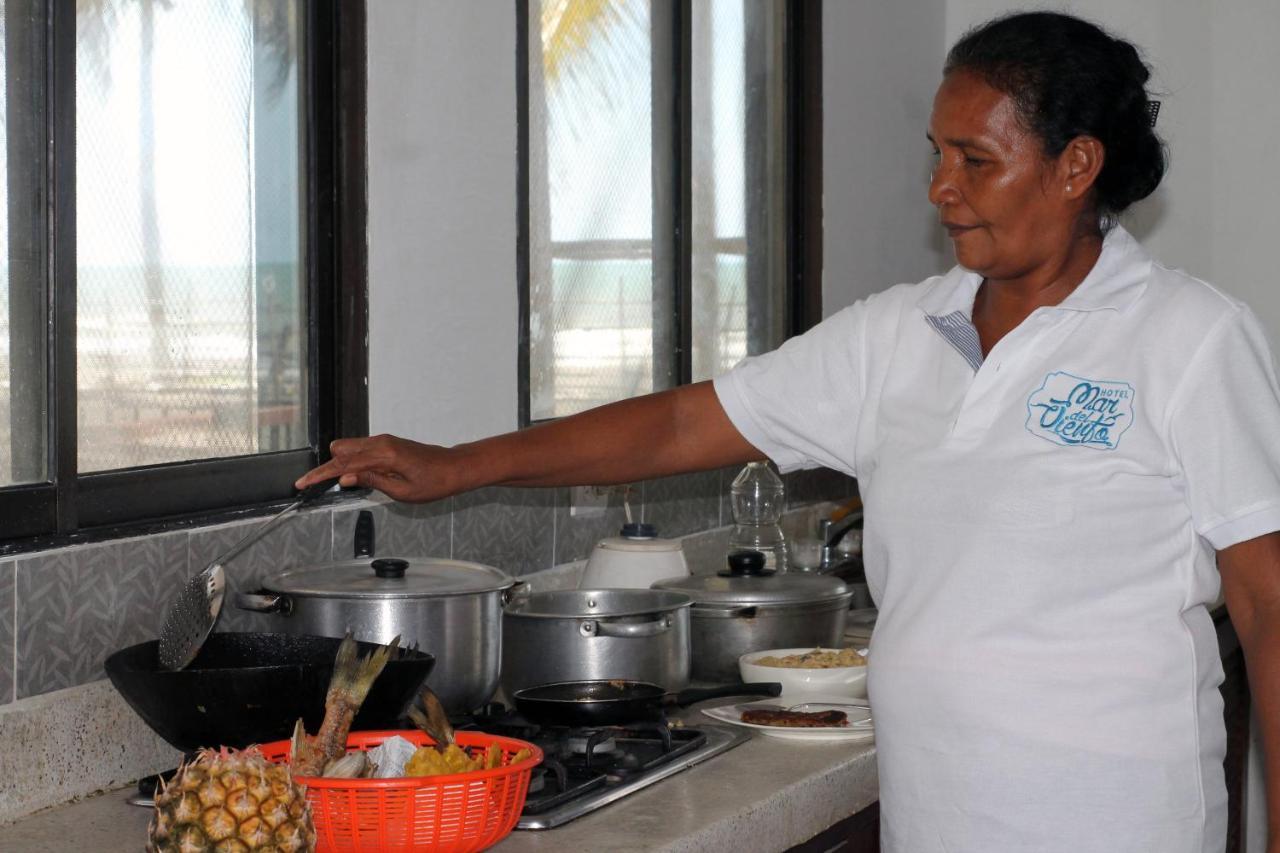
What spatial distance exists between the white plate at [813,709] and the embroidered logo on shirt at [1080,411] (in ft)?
1.91

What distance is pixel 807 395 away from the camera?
1.71 metres

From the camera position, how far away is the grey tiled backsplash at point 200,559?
1656mm

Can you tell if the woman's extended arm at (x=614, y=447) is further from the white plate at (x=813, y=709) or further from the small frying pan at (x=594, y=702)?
the white plate at (x=813, y=709)

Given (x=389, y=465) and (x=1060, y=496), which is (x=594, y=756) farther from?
(x=1060, y=496)

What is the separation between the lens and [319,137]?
6.95ft

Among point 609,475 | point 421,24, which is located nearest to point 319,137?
point 421,24

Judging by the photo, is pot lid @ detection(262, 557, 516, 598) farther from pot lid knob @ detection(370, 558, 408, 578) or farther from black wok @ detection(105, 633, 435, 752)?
black wok @ detection(105, 633, 435, 752)

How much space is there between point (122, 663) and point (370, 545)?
51 centimetres

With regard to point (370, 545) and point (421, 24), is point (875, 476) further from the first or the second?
point (421, 24)

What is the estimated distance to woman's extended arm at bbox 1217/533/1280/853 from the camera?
1381mm

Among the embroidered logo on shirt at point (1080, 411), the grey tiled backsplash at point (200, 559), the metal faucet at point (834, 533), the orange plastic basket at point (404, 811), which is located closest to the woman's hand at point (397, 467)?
the grey tiled backsplash at point (200, 559)

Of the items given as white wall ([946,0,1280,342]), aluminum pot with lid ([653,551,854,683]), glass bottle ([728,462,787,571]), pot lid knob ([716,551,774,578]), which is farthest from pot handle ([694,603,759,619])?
white wall ([946,0,1280,342])

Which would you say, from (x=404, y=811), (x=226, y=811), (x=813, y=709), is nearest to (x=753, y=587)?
(x=813, y=709)

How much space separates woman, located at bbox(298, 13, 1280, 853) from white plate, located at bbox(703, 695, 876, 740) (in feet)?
1.16
